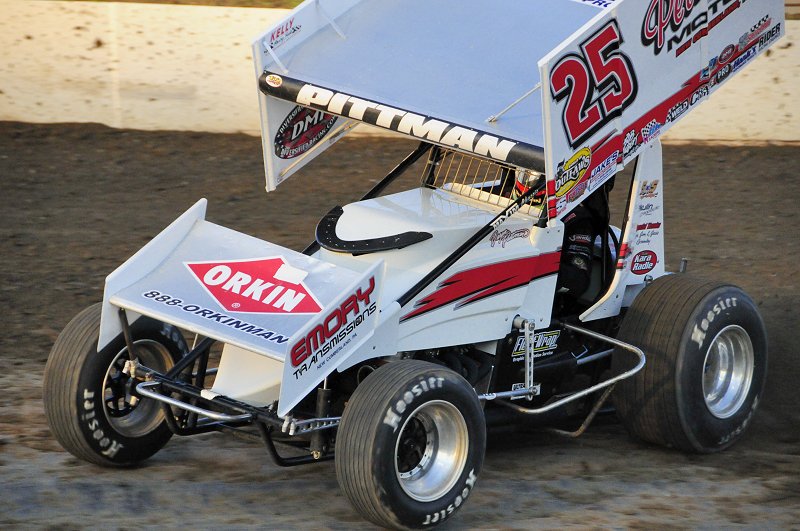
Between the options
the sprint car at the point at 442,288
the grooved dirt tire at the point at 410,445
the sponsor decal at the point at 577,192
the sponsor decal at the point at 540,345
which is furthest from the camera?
the sponsor decal at the point at 540,345

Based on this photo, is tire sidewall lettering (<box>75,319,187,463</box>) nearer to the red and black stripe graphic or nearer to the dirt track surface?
the dirt track surface

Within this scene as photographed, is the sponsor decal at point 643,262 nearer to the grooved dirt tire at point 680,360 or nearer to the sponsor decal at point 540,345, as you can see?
the grooved dirt tire at point 680,360

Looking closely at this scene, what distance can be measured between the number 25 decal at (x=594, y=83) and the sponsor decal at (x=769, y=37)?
4.12 feet

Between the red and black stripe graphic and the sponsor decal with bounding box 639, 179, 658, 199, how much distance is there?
0.71m

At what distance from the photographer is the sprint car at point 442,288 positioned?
5.93 metres

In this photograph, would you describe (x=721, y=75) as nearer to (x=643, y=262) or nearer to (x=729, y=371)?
(x=643, y=262)

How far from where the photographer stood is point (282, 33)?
6.99 metres

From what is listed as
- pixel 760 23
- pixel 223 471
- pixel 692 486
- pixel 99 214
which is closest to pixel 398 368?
pixel 223 471

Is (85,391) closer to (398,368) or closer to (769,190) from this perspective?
(398,368)

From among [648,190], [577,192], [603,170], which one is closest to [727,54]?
[648,190]

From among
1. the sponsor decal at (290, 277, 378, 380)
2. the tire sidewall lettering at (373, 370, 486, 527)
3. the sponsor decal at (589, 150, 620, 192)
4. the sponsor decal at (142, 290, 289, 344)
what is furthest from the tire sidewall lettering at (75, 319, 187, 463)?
the sponsor decal at (589, 150, 620, 192)

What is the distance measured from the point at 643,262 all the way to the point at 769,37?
157cm

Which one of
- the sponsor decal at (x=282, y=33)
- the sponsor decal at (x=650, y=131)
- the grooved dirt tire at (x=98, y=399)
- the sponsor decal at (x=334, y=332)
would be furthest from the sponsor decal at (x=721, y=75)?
the grooved dirt tire at (x=98, y=399)

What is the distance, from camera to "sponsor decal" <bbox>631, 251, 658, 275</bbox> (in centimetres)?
727
